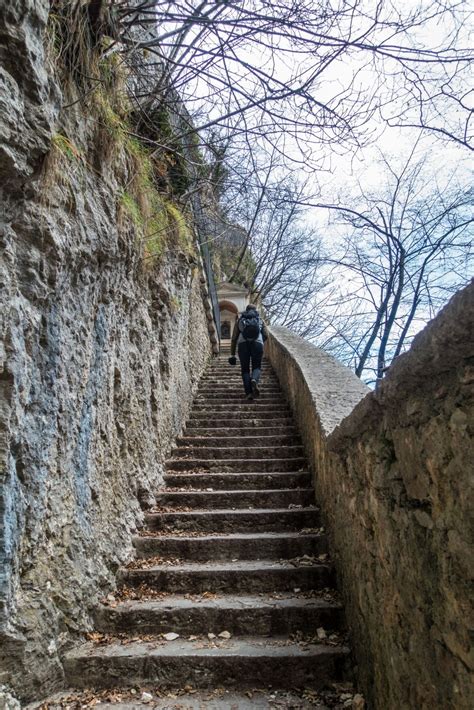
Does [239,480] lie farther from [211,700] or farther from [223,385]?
[223,385]

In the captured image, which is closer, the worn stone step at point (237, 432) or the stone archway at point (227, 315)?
the worn stone step at point (237, 432)

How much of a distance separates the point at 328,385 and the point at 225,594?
188 centimetres

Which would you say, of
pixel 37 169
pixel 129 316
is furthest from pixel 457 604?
pixel 129 316

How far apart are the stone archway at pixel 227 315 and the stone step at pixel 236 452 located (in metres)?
12.7

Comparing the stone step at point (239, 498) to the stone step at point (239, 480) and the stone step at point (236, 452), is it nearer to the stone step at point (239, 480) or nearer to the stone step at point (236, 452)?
the stone step at point (239, 480)

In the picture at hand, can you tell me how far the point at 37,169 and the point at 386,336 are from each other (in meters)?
7.09

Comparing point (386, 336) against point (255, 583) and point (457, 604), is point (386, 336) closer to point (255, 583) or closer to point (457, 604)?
point (255, 583)

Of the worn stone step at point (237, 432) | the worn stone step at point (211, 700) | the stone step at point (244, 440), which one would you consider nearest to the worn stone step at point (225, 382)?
the worn stone step at point (237, 432)

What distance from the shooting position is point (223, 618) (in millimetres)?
2508

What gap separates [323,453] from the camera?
3225 mm

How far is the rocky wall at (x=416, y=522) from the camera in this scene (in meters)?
1.07

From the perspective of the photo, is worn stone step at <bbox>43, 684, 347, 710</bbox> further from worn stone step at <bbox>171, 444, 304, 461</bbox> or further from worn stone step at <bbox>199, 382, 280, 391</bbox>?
worn stone step at <bbox>199, 382, 280, 391</bbox>

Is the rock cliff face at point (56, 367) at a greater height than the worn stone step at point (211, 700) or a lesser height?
greater

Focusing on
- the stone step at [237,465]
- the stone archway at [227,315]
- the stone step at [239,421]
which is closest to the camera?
the stone step at [237,465]
